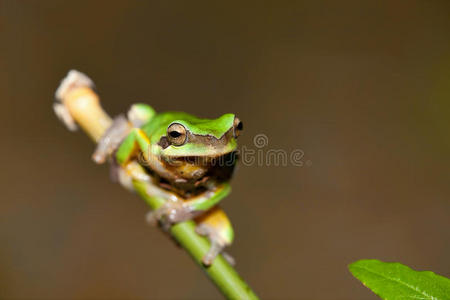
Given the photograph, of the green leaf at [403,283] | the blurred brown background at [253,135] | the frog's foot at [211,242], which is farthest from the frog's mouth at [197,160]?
the blurred brown background at [253,135]

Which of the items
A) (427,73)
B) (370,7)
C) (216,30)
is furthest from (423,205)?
(216,30)

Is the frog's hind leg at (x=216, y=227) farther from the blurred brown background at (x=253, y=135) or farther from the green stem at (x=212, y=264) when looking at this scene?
→ the blurred brown background at (x=253, y=135)

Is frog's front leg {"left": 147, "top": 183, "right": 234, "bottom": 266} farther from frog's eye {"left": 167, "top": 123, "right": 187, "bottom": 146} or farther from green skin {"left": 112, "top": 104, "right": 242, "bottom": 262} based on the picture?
frog's eye {"left": 167, "top": 123, "right": 187, "bottom": 146}

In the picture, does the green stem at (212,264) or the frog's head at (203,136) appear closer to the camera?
the green stem at (212,264)

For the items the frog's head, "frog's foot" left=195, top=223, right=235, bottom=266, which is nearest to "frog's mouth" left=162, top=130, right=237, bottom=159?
the frog's head

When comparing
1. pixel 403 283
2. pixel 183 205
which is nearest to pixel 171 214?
pixel 183 205

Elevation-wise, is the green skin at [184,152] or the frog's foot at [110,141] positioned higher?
the frog's foot at [110,141]

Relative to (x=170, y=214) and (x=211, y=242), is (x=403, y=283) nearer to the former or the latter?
(x=211, y=242)
